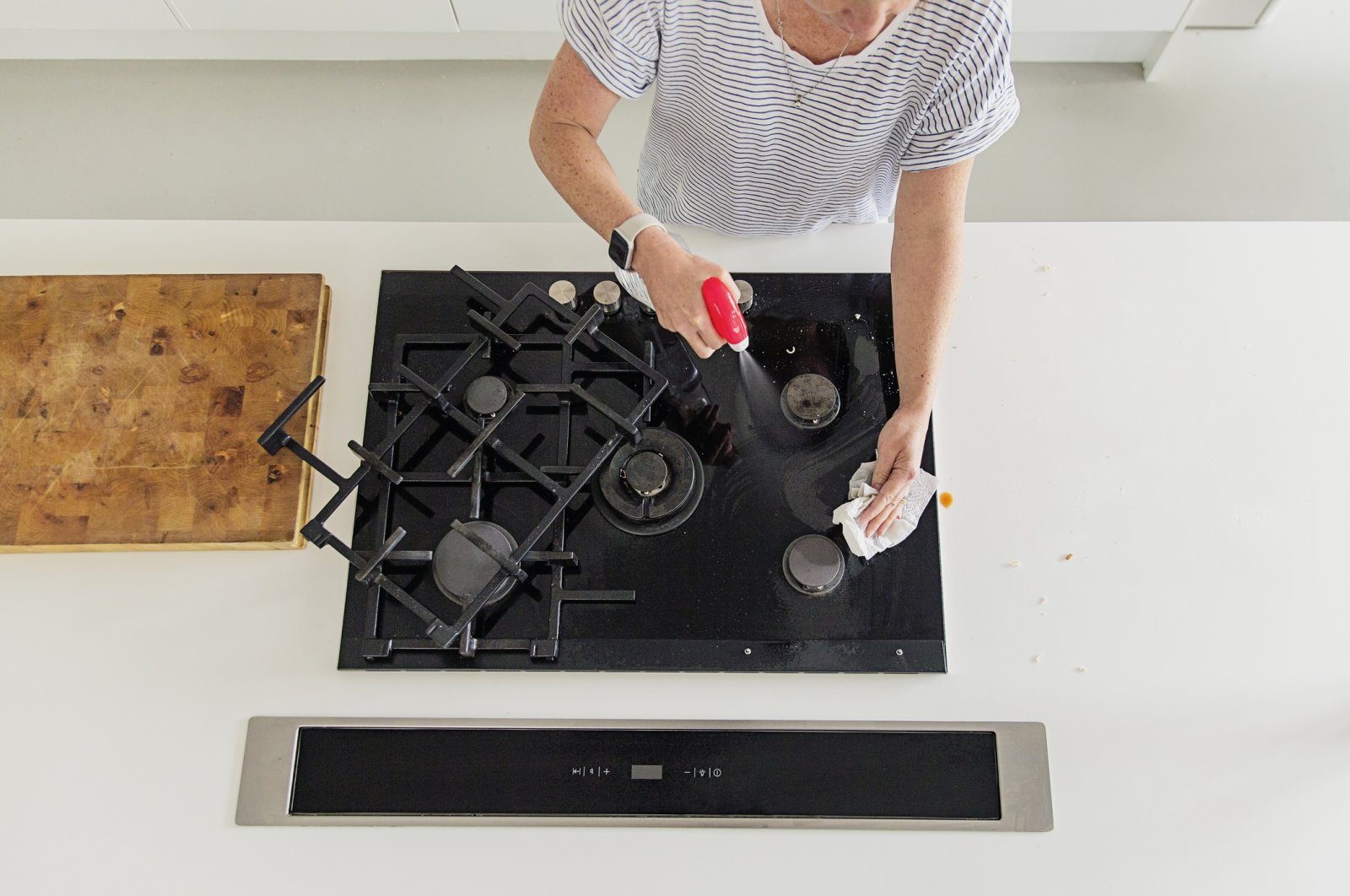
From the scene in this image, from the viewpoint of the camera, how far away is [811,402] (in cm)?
93

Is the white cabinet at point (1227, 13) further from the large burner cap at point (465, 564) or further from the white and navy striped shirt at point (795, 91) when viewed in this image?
the large burner cap at point (465, 564)

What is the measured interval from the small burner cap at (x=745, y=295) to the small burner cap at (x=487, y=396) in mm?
275

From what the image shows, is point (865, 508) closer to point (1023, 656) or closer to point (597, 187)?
point (1023, 656)

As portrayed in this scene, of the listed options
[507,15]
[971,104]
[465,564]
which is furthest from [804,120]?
[507,15]

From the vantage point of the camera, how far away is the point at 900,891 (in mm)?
809

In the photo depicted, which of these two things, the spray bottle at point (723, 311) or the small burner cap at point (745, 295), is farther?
the small burner cap at point (745, 295)

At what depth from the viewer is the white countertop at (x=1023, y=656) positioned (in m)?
0.82

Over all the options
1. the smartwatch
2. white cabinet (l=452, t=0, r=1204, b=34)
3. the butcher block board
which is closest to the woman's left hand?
the smartwatch

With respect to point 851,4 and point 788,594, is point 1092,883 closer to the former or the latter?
point 788,594

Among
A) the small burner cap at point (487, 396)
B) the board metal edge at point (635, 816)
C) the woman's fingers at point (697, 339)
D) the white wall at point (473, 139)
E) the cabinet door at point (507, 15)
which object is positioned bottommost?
the board metal edge at point (635, 816)

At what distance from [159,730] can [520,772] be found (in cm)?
36

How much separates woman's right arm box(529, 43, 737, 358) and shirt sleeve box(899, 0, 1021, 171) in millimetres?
242

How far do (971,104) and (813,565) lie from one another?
18.1 inches

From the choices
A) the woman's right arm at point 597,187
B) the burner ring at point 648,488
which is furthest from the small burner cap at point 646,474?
the woman's right arm at point 597,187
